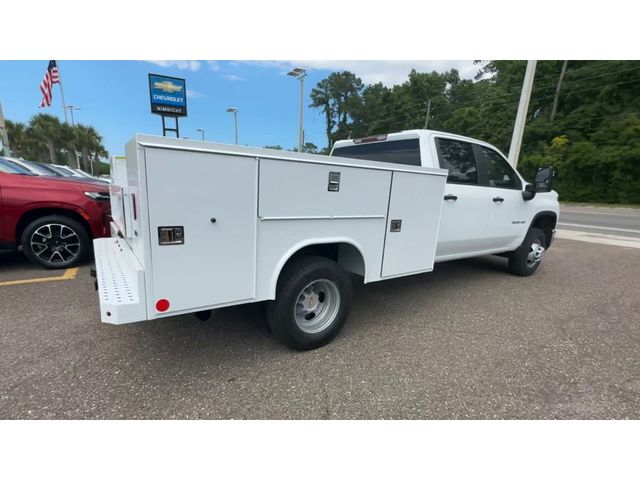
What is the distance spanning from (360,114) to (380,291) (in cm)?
5345

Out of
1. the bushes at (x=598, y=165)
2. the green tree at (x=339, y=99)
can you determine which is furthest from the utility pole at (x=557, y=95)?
the green tree at (x=339, y=99)

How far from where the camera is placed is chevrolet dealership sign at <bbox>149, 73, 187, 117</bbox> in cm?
835

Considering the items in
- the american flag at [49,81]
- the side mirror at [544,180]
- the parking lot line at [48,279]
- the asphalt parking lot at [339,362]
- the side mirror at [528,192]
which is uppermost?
the american flag at [49,81]

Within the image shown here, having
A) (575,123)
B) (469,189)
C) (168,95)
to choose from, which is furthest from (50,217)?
(575,123)

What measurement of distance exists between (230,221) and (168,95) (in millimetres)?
8071

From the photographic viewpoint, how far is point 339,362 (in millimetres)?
2719

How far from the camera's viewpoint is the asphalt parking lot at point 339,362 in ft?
7.23

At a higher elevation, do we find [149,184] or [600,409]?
[149,184]

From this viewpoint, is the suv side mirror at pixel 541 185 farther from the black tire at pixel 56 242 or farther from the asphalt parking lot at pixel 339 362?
the black tire at pixel 56 242

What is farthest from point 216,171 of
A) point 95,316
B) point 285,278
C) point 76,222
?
point 76,222

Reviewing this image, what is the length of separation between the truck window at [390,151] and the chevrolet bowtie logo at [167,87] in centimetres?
637

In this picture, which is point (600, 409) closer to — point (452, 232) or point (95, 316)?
point (452, 232)

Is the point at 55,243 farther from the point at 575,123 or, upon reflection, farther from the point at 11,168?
the point at 575,123

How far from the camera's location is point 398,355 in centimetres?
288
